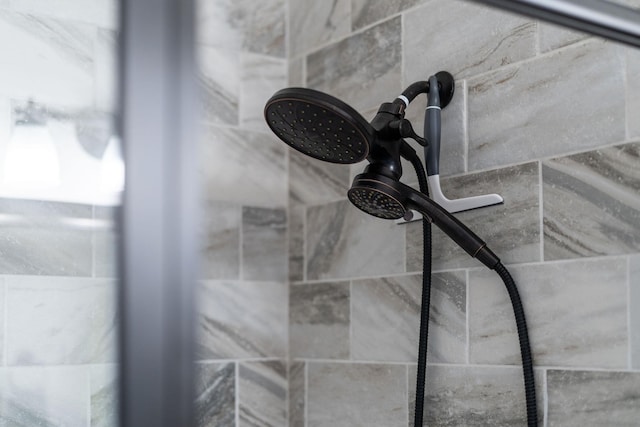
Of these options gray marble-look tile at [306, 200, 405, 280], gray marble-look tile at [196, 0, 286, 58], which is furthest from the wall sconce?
gray marble-look tile at [306, 200, 405, 280]

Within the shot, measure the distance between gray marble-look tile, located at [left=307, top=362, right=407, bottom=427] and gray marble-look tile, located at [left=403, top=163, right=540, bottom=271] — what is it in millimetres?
241

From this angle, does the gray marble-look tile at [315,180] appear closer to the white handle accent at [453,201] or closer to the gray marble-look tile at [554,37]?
the white handle accent at [453,201]

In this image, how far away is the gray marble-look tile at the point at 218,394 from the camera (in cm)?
167

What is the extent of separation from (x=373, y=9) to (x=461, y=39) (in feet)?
0.86

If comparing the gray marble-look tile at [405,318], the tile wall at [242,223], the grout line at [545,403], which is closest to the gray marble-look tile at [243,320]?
the tile wall at [242,223]

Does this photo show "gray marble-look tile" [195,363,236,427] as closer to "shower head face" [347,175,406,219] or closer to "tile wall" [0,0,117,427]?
"tile wall" [0,0,117,427]

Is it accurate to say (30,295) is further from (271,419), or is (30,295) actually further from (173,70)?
(173,70)

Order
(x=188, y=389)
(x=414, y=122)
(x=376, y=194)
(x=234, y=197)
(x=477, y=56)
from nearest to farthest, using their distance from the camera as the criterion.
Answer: (x=188, y=389), (x=376, y=194), (x=477, y=56), (x=414, y=122), (x=234, y=197)

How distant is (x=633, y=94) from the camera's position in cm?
117

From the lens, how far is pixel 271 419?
5.82ft

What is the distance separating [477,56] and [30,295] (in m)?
0.83

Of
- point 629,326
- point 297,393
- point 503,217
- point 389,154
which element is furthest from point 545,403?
point 297,393

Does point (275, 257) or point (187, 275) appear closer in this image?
point (187, 275)

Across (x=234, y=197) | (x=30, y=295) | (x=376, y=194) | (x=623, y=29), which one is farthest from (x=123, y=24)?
(x=234, y=197)
